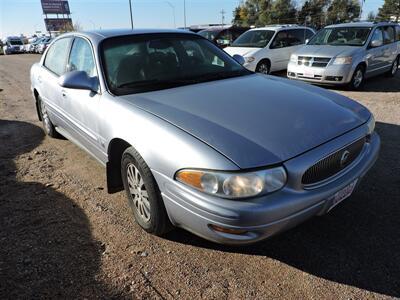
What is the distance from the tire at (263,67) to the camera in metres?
10.5

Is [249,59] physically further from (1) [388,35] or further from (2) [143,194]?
(2) [143,194]

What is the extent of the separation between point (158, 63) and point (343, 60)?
20.5 feet

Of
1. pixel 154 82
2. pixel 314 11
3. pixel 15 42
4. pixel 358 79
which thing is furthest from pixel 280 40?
pixel 314 11

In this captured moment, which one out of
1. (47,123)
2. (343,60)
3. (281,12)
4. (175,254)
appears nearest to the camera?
(175,254)

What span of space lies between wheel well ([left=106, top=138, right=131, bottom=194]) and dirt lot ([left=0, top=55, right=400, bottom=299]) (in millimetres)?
280

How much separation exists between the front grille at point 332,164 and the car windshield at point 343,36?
7.28m

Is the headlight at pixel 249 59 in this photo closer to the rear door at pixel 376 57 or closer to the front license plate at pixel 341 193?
the rear door at pixel 376 57

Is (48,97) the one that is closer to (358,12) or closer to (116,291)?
(116,291)

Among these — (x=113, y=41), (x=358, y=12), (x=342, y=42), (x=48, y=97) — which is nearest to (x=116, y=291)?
(x=113, y=41)

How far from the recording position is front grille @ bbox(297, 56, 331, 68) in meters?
8.63

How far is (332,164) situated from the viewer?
256cm

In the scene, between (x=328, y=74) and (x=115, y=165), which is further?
(x=328, y=74)

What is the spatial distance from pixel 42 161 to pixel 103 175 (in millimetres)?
1089

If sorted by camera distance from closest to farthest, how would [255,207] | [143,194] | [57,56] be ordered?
[255,207] < [143,194] < [57,56]
